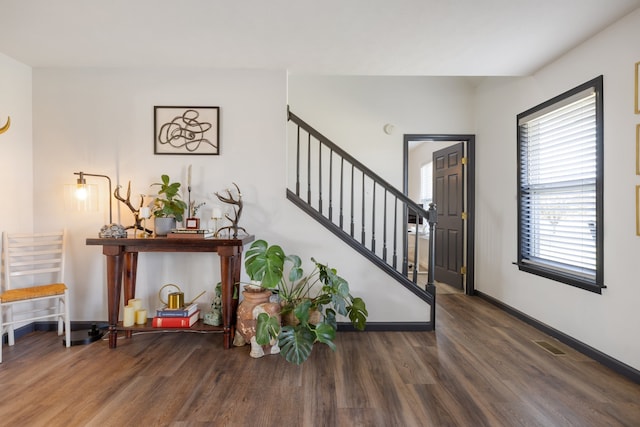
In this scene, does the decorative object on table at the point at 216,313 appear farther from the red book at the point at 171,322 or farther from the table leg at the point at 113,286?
the table leg at the point at 113,286

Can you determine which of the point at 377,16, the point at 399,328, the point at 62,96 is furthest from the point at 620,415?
the point at 62,96

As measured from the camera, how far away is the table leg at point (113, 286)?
264 centimetres

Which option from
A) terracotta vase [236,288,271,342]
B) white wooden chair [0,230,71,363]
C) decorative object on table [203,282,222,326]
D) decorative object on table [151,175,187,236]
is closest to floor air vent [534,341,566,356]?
terracotta vase [236,288,271,342]

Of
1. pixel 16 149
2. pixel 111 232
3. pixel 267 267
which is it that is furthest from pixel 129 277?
pixel 16 149

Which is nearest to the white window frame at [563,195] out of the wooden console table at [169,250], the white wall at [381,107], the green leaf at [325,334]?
the white wall at [381,107]

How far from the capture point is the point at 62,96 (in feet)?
10.0

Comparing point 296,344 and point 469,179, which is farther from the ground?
point 469,179

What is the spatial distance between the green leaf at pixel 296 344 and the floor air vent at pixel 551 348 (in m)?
1.95

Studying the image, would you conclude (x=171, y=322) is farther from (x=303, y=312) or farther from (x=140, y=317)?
(x=303, y=312)

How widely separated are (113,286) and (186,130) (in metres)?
1.50

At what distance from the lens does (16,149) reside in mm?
2896

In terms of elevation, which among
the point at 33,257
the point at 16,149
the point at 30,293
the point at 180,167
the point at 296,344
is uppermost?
the point at 16,149

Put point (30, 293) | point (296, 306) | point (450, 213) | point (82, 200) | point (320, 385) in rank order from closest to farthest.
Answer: point (320, 385), point (30, 293), point (296, 306), point (82, 200), point (450, 213)

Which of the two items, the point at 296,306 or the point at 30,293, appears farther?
the point at 296,306
